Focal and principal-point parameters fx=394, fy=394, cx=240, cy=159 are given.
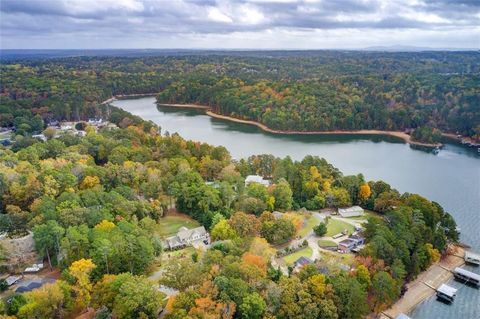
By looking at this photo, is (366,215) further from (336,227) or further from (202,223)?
(202,223)

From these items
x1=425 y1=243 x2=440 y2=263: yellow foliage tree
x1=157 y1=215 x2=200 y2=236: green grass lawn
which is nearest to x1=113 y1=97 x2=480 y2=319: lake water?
x1=425 y1=243 x2=440 y2=263: yellow foliage tree

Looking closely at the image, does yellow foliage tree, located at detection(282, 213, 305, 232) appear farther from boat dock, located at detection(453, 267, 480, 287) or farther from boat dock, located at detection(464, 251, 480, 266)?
boat dock, located at detection(464, 251, 480, 266)

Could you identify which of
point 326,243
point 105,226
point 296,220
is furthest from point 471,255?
point 105,226

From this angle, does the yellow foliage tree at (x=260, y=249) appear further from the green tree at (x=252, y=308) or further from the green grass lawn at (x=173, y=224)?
the green grass lawn at (x=173, y=224)

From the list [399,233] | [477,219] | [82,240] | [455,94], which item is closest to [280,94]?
[455,94]

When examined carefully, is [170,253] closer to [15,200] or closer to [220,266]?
[220,266]

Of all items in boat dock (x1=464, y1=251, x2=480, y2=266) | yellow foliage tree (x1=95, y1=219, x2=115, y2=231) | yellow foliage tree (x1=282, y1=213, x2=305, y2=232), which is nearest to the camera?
yellow foliage tree (x1=95, y1=219, x2=115, y2=231)

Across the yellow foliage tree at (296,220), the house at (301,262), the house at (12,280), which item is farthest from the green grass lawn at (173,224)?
the house at (12,280)
